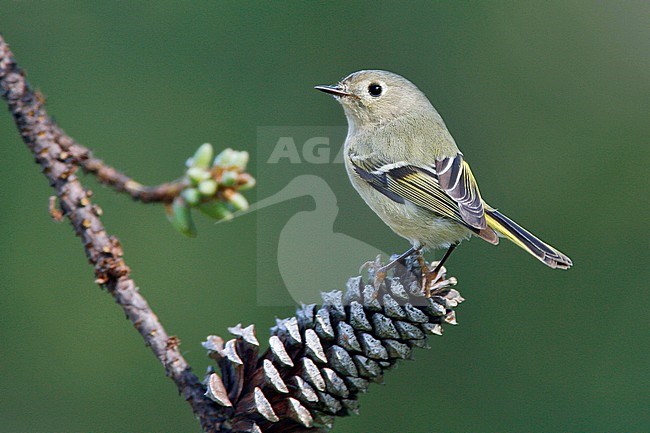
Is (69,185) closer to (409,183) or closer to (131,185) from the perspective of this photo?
(131,185)

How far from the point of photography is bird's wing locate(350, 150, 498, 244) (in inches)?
69.7

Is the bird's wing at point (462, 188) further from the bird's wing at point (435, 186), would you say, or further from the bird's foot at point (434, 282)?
the bird's foot at point (434, 282)

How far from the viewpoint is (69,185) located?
775 millimetres

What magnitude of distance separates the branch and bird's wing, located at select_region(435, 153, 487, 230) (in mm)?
1024

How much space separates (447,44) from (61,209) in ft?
8.23

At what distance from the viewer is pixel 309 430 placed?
1017 millimetres

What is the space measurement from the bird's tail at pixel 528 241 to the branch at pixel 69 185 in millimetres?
1039

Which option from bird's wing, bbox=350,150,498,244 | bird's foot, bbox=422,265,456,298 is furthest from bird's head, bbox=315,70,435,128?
bird's foot, bbox=422,265,456,298

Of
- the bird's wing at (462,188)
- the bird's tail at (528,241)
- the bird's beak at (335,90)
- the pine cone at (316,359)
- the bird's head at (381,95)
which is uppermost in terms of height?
the bird's beak at (335,90)

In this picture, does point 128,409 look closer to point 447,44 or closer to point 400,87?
point 400,87

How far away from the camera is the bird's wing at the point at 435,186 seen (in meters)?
1.77

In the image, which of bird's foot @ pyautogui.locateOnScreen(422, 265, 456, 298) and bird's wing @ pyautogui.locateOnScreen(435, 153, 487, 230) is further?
bird's wing @ pyautogui.locateOnScreen(435, 153, 487, 230)

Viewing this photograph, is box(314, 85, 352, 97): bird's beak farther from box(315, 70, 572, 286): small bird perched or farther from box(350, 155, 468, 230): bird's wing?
box(350, 155, 468, 230): bird's wing

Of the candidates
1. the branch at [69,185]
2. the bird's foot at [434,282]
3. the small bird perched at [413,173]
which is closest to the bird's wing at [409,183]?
the small bird perched at [413,173]
